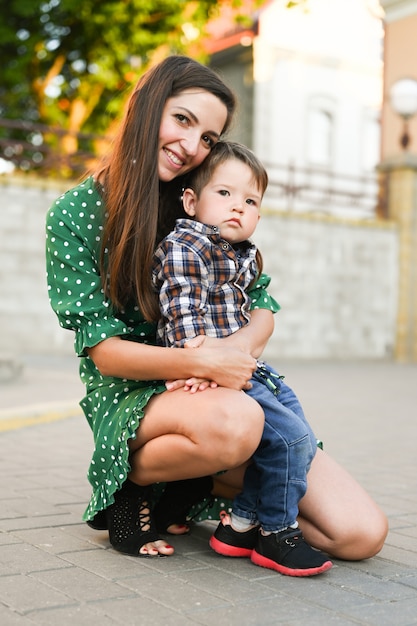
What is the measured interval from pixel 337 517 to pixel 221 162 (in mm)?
1285

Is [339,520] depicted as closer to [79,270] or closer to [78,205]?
[79,270]

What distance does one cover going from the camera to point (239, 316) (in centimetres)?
332

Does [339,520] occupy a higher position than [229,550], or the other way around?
[339,520]

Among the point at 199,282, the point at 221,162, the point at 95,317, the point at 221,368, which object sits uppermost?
the point at 221,162

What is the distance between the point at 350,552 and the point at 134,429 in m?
0.84

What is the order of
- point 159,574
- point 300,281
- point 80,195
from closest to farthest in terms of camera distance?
1. point 159,574
2. point 80,195
3. point 300,281

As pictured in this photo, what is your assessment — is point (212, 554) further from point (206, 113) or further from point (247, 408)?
point (206, 113)

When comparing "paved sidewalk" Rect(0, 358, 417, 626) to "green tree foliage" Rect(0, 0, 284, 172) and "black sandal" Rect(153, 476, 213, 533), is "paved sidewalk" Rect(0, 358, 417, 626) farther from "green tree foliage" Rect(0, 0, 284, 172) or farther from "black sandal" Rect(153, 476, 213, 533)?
"green tree foliage" Rect(0, 0, 284, 172)

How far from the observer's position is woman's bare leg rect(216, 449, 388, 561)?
10.4ft

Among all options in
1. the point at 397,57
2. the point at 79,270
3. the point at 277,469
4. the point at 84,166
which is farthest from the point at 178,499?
the point at 397,57

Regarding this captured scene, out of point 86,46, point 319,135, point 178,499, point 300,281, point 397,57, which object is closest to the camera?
point 178,499

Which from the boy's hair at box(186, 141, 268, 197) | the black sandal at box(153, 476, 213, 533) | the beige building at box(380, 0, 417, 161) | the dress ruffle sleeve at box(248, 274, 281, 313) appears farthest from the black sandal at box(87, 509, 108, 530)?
the beige building at box(380, 0, 417, 161)

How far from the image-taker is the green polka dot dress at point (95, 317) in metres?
3.10

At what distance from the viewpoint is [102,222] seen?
3.23m
